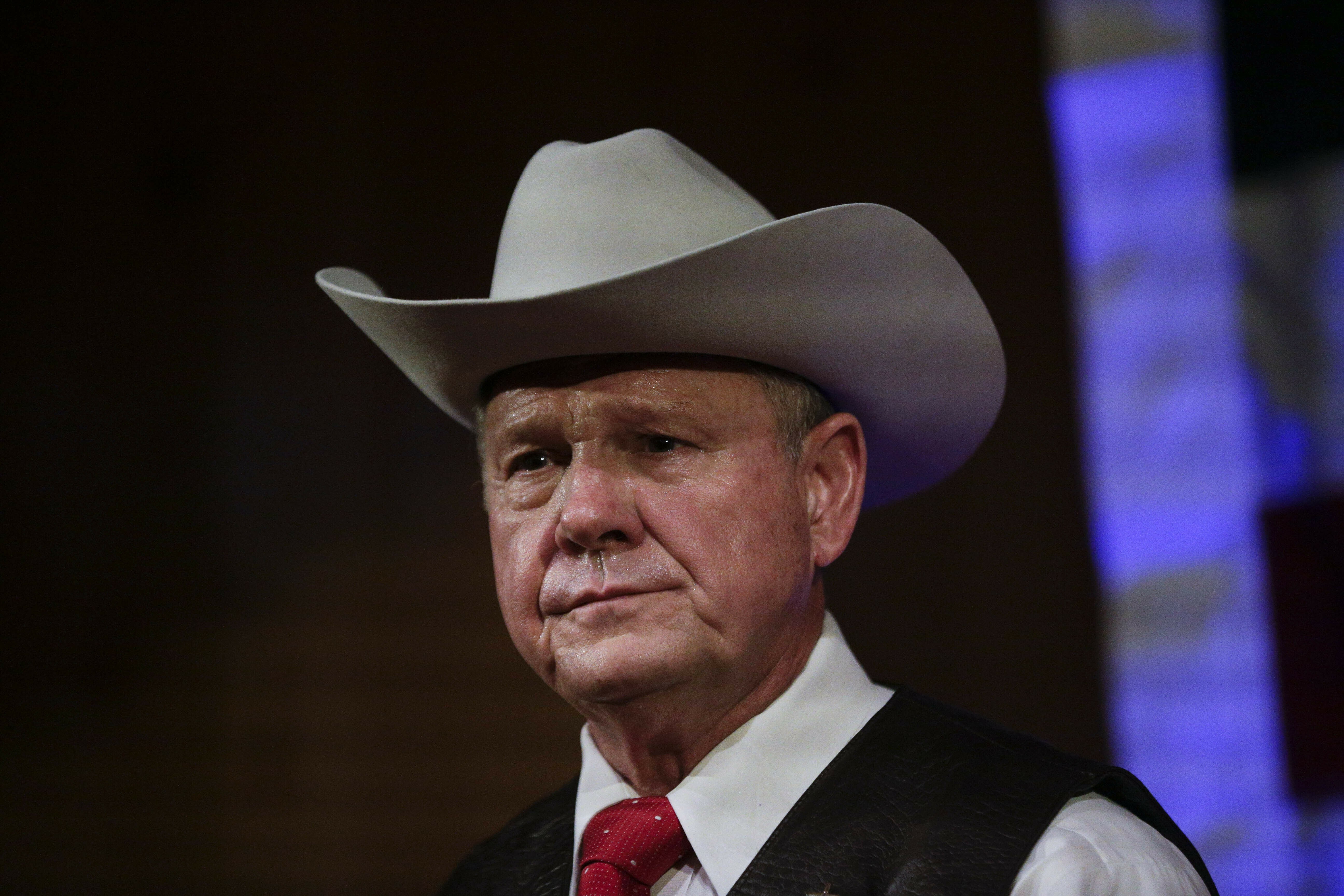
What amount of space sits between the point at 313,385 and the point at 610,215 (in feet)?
4.42

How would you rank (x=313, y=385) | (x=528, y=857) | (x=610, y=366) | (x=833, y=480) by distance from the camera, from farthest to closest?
(x=313, y=385), (x=528, y=857), (x=833, y=480), (x=610, y=366)

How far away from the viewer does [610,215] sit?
146 centimetres

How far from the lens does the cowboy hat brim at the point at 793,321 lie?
1342 mm

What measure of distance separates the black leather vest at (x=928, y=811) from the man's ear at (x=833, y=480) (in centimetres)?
23

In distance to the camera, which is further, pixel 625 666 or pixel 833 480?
pixel 833 480

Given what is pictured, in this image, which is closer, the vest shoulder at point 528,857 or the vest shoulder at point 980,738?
the vest shoulder at point 980,738

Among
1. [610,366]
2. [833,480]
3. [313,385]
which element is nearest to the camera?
[610,366]

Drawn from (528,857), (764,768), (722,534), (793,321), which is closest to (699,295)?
(793,321)

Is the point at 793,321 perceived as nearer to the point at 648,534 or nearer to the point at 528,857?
the point at 648,534

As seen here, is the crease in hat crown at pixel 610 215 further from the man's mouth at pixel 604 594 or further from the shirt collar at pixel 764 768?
the shirt collar at pixel 764 768

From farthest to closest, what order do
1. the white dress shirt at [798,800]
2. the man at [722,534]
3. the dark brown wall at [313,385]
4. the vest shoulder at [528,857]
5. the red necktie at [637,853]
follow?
1. the dark brown wall at [313,385]
2. the vest shoulder at [528,857]
3. the red necktie at [637,853]
4. the man at [722,534]
5. the white dress shirt at [798,800]

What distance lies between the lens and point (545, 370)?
1.48 metres

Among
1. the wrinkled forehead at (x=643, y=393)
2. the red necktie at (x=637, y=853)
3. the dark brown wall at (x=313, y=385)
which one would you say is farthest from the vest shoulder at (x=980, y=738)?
the dark brown wall at (x=313, y=385)

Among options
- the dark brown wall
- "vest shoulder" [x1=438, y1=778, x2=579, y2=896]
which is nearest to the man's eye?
"vest shoulder" [x1=438, y1=778, x2=579, y2=896]
